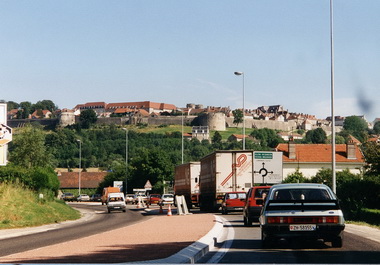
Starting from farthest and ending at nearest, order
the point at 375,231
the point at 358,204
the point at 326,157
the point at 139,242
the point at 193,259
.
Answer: the point at 326,157 → the point at 358,204 → the point at 375,231 → the point at 139,242 → the point at 193,259

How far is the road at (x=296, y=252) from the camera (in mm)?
13664

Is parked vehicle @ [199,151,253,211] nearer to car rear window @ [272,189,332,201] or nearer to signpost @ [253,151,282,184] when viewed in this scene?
signpost @ [253,151,282,184]

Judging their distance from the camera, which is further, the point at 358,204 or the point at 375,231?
the point at 358,204

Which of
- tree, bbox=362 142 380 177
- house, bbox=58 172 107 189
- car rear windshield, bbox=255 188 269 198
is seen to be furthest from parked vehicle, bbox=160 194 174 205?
house, bbox=58 172 107 189

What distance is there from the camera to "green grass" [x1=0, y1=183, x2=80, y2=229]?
32303 mm

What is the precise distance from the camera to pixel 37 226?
33344 mm

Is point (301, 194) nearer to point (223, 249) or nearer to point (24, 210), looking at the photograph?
point (223, 249)

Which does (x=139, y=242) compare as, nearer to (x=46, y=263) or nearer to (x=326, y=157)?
(x=46, y=263)

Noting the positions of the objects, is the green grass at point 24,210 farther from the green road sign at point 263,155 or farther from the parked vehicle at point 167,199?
the parked vehicle at point 167,199

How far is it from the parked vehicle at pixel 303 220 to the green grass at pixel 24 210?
17.4m

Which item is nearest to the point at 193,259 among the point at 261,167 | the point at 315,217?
the point at 315,217

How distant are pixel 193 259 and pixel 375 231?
12.3 m

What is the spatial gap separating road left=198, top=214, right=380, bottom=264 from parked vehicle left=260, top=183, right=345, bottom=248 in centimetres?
36

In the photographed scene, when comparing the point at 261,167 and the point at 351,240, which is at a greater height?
the point at 261,167
